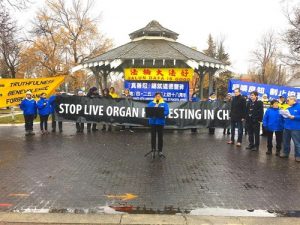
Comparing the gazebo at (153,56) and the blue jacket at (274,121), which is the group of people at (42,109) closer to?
the gazebo at (153,56)

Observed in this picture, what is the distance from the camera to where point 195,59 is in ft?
58.9

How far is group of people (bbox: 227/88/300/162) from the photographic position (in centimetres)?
1012

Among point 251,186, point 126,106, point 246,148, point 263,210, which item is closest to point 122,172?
point 251,186

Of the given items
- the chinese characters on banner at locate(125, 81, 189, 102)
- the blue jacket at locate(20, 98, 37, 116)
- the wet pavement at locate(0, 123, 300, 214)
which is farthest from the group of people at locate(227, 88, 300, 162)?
the blue jacket at locate(20, 98, 37, 116)

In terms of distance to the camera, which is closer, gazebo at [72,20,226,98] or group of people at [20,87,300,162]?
group of people at [20,87,300,162]

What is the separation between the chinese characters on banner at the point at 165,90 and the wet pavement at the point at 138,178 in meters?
5.92

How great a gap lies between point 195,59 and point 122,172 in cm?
1063

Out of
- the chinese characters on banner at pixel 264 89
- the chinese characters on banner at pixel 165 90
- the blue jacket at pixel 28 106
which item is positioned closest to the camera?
the blue jacket at pixel 28 106

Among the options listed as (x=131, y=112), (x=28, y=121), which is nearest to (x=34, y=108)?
(x=28, y=121)

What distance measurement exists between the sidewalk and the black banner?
9961mm

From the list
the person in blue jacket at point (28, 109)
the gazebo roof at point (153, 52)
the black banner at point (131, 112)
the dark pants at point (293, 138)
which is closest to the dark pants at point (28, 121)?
Result: the person in blue jacket at point (28, 109)

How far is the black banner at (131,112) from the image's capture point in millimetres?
15547

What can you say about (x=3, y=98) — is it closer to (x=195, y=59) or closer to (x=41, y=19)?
(x=195, y=59)

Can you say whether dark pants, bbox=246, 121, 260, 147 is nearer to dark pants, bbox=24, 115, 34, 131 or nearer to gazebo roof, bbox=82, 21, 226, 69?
gazebo roof, bbox=82, 21, 226, 69
